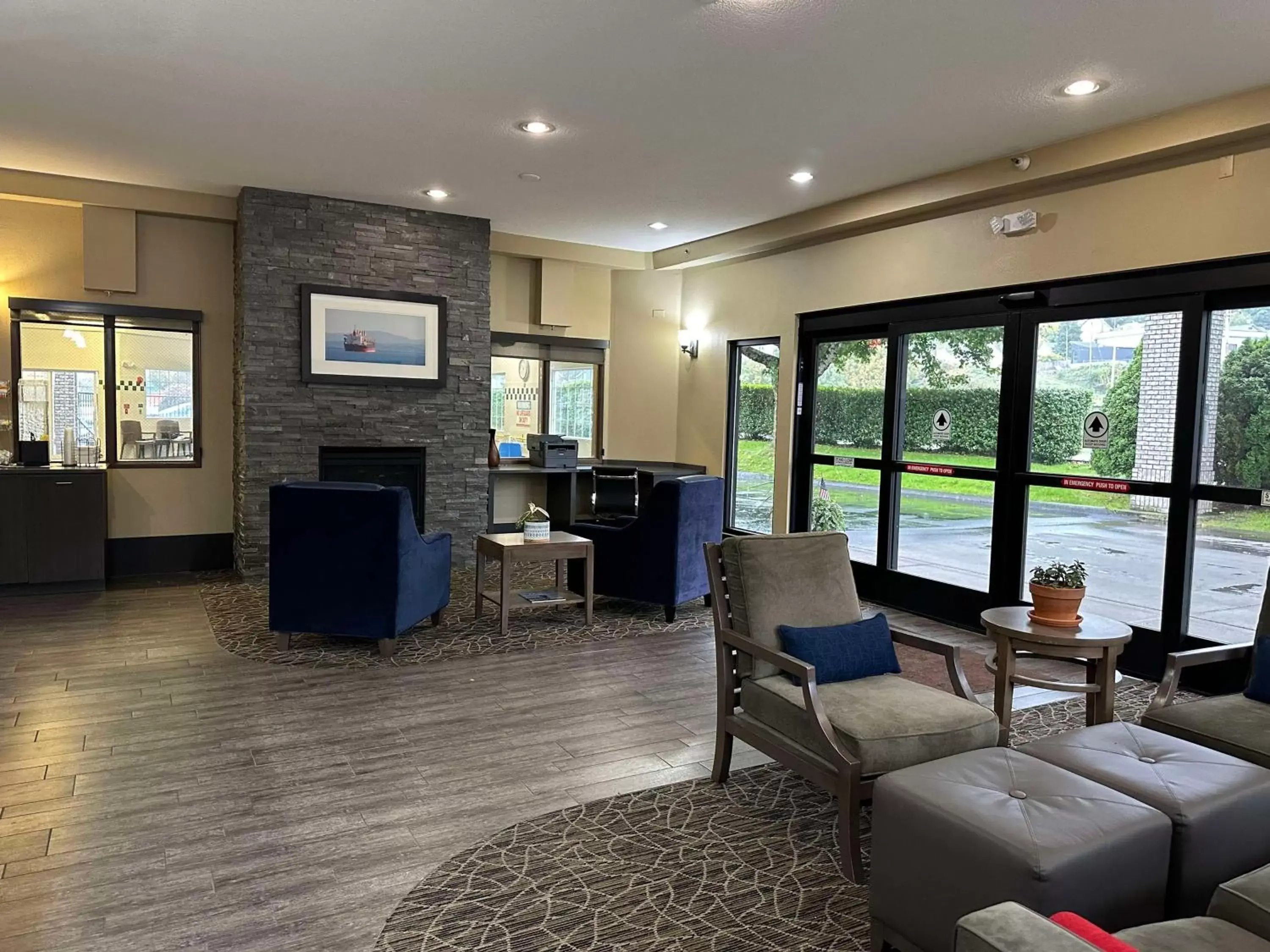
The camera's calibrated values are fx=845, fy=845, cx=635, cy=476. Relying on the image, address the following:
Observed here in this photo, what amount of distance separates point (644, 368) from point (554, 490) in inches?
65.9

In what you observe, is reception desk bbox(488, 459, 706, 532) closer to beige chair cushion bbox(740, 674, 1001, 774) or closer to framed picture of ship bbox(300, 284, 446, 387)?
framed picture of ship bbox(300, 284, 446, 387)

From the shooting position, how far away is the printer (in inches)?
325

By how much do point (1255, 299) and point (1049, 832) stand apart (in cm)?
371

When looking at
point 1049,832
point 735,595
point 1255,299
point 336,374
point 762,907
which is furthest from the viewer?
point 336,374

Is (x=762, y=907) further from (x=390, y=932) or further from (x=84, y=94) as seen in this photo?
(x=84, y=94)

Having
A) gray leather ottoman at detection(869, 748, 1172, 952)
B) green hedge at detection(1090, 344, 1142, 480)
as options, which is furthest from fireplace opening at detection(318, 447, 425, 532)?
gray leather ottoman at detection(869, 748, 1172, 952)

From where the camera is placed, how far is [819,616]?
329 centimetres

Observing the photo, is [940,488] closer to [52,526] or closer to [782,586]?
[782,586]

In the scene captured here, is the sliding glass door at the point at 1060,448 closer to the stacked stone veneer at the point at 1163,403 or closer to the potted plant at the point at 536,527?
the stacked stone veneer at the point at 1163,403

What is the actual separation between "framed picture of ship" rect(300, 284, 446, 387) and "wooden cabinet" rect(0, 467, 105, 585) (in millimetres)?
1810

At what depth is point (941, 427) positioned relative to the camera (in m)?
6.22

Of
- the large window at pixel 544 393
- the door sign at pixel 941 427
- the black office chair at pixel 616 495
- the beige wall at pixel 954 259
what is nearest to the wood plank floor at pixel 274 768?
the door sign at pixel 941 427

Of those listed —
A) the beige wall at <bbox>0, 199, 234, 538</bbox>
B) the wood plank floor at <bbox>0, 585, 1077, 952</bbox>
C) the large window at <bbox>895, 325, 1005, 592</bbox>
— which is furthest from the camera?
the beige wall at <bbox>0, 199, 234, 538</bbox>

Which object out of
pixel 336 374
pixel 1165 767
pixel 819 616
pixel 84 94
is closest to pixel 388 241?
pixel 336 374
